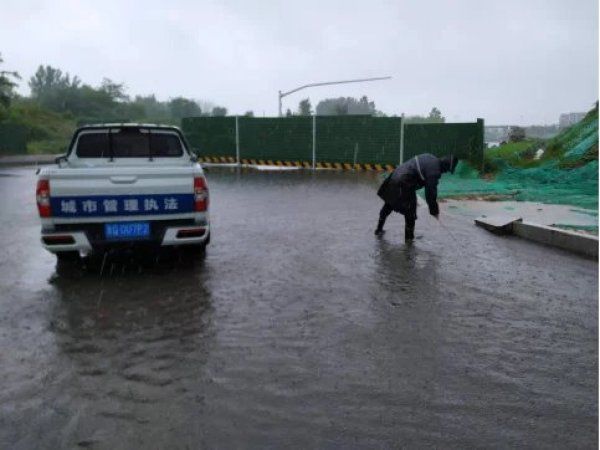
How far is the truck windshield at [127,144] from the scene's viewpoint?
771 centimetres

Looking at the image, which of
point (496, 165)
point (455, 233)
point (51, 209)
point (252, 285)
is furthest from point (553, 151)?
point (51, 209)

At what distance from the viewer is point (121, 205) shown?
6.27 m

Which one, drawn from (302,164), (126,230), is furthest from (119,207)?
(302,164)

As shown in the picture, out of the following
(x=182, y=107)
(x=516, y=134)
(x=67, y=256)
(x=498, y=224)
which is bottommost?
(x=67, y=256)

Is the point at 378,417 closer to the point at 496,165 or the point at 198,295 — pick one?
the point at 198,295

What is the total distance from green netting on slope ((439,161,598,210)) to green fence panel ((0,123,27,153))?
89.2 feet

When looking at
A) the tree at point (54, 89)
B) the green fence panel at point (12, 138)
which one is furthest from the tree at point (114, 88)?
the green fence panel at point (12, 138)

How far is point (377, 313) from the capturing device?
5.23 metres

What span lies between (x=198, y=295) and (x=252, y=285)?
0.66 meters

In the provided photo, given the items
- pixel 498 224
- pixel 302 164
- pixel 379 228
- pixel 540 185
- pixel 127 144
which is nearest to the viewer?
pixel 127 144

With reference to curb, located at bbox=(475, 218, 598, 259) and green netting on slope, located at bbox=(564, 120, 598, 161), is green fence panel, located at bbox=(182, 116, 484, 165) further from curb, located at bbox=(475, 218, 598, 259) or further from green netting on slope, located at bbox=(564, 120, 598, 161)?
curb, located at bbox=(475, 218, 598, 259)

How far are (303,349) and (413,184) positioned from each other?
4836mm

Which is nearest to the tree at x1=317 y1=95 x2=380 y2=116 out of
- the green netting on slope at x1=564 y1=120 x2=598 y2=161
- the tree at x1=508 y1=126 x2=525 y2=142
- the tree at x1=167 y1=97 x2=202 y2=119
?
the tree at x1=167 y1=97 x2=202 y2=119

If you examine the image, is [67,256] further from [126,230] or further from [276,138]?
[276,138]
